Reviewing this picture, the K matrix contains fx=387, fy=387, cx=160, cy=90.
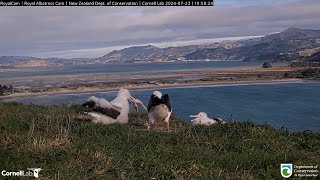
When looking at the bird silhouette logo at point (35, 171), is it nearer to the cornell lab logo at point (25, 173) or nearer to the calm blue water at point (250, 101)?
the cornell lab logo at point (25, 173)

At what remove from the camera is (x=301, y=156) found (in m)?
7.50

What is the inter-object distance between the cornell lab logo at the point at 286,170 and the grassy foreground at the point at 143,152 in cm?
11

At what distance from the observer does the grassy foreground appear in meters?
6.20

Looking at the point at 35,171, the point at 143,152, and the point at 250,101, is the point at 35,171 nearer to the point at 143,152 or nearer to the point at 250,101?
the point at 143,152

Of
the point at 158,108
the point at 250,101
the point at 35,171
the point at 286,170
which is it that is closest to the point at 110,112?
the point at 158,108

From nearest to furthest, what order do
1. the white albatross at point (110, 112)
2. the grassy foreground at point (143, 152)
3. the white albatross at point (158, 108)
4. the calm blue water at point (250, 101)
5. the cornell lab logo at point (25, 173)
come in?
the cornell lab logo at point (25, 173) → the grassy foreground at point (143, 152) → the white albatross at point (110, 112) → the white albatross at point (158, 108) → the calm blue water at point (250, 101)

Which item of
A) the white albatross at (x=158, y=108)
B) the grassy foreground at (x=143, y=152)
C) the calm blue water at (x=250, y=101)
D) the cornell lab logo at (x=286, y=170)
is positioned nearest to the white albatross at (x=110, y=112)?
the white albatross at (x=158, y=108)

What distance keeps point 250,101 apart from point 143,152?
33.7 metres

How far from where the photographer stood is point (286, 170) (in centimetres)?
639

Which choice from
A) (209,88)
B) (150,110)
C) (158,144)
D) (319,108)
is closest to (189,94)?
(209,88)

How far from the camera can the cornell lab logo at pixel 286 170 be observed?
6279mm

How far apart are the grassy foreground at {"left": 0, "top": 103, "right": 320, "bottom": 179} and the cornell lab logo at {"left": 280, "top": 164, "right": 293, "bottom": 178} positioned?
0.11 m

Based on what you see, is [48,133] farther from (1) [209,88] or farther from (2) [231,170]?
(1) [209,88]

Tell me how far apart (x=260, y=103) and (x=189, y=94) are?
7856 millimetres
